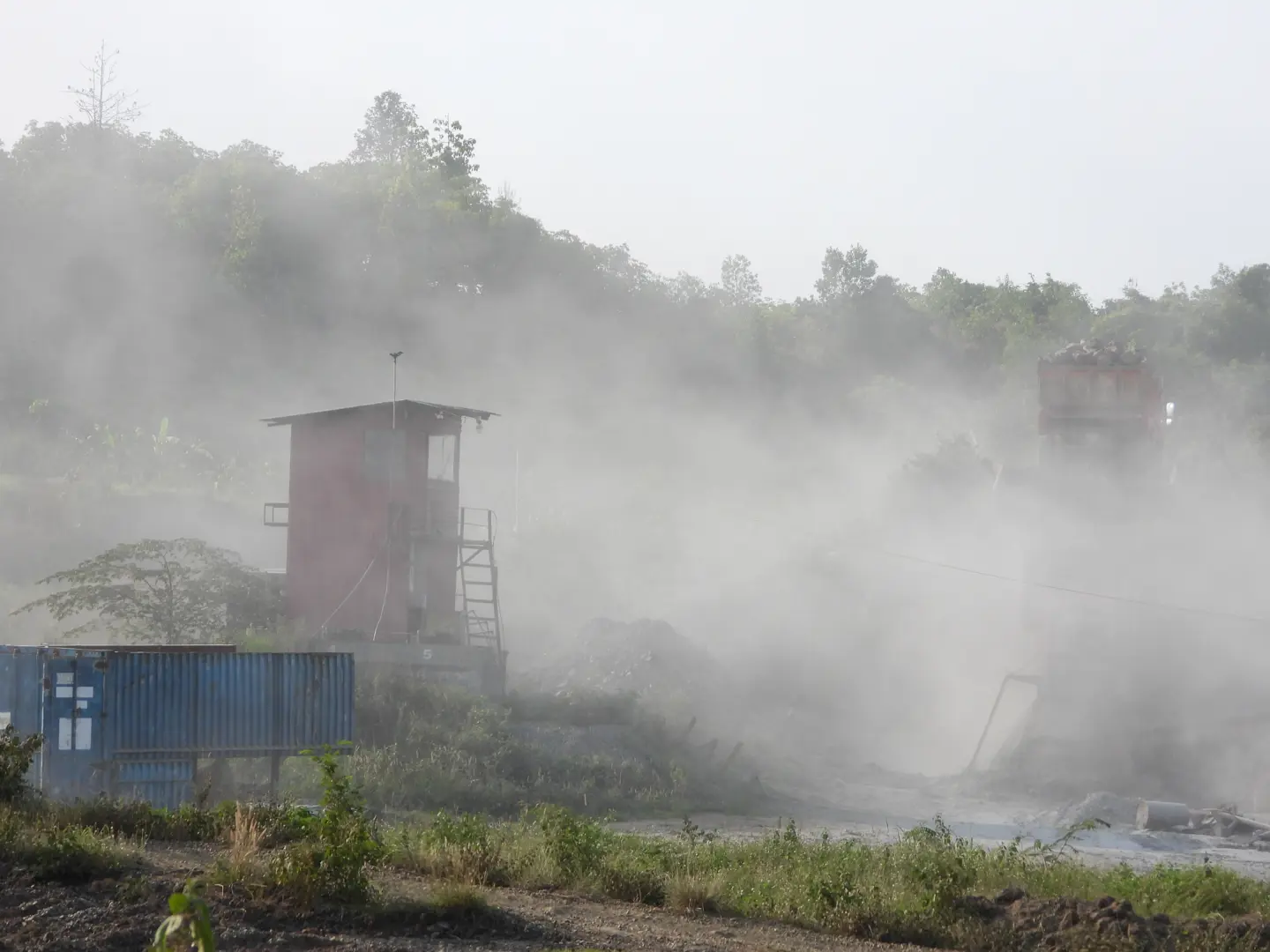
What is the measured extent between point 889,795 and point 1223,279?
69005 mm

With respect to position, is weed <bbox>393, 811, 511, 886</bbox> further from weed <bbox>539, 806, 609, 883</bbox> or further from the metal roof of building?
the metal roof of building

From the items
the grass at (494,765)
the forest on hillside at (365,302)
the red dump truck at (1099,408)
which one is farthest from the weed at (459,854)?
the forest on hillside at (365,302)

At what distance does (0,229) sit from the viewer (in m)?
57.8

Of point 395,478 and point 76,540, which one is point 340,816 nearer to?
point 395,478

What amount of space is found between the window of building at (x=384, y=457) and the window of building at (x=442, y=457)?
92cm

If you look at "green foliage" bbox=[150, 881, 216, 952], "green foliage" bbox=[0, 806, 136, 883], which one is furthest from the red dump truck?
"green foliage" bbox=[150, 881, 216, 952]

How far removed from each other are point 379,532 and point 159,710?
1001cm

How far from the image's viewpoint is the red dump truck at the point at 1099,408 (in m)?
30.5

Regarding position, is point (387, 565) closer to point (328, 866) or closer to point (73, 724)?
point (73, 724)

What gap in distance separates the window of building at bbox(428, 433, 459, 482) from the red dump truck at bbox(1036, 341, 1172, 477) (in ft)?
43.6

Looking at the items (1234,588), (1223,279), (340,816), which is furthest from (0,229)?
(1223,279)

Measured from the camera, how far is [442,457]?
29734 mm

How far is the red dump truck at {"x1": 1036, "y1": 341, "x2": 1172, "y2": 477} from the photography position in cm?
3045

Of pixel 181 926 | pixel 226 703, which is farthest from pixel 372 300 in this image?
pixel 181 926
